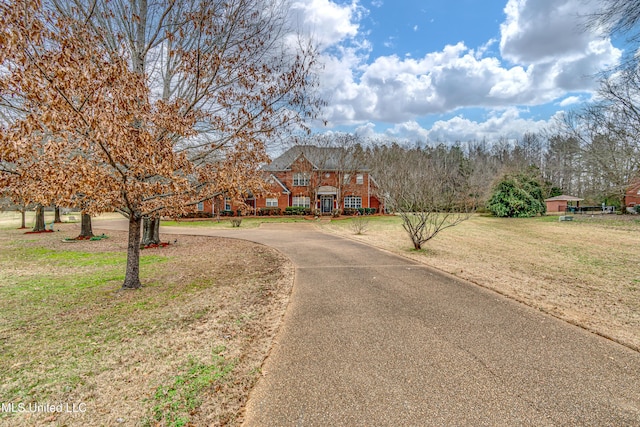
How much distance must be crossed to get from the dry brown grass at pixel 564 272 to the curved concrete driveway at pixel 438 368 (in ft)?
2.23

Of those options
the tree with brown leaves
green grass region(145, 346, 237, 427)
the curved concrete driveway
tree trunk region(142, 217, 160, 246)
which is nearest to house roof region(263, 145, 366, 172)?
tree trunk region(142, 217, 160, 246)

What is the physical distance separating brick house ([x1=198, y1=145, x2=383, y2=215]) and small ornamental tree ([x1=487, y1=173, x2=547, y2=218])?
12782 mm

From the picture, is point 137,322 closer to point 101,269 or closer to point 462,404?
point 462,404

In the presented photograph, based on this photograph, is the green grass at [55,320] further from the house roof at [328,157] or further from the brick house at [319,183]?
the house roof at [328,157]

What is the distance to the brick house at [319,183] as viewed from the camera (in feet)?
108

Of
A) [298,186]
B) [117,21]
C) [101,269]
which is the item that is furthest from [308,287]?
[298,186]

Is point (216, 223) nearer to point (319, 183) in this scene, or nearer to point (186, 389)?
point (319, 183)

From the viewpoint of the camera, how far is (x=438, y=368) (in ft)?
11.1

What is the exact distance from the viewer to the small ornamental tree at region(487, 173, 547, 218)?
30.6 metres

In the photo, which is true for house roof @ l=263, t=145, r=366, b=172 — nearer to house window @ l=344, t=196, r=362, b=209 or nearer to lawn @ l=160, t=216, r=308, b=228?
house window @ l=344, t=196, r=362, b=209

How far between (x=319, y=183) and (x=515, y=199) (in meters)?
20.8

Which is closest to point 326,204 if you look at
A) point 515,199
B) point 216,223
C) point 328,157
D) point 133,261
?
point 328,157

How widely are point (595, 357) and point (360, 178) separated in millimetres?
32955

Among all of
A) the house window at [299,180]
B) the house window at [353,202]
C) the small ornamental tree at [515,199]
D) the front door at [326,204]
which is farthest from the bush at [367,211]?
the small ornamental tree at [515,199]
